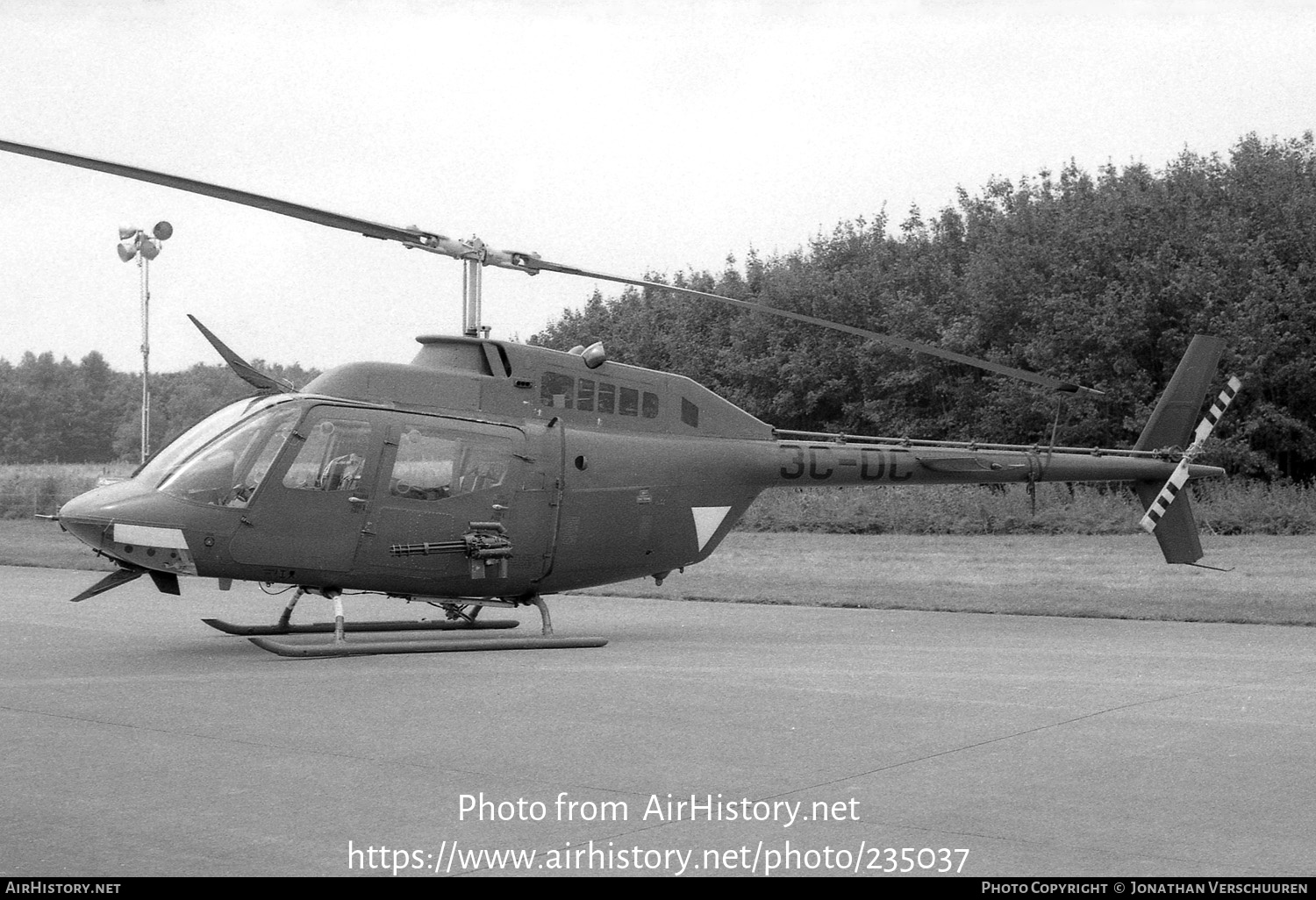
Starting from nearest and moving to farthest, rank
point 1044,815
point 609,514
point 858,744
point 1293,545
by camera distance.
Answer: point 1044,815
point 858,744
point 609,514
point 1293,545

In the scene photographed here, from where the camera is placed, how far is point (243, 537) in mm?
11320

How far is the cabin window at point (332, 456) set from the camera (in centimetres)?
1158

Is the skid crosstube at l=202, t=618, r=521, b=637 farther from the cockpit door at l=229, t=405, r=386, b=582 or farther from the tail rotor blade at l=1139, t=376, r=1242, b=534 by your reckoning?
the tail rotor blade at l=1139, t=376, r=1242, b=534

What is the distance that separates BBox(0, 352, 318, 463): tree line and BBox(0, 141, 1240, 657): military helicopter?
2224 inches

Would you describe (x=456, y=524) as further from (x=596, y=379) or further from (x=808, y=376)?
(x=808, y=376)

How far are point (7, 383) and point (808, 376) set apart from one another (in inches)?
2439

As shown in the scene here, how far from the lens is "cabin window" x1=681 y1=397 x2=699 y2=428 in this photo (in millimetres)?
14141

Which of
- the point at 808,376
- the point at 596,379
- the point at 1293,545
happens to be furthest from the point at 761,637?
the point at 808,376

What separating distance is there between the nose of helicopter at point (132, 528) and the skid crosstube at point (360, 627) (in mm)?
1609

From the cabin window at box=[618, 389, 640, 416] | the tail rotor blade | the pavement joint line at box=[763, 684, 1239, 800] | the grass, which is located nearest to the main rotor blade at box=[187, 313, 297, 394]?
the cabin window at box=[618, 389, 640, 416]

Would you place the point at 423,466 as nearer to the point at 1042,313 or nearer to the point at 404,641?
the point at 404,641

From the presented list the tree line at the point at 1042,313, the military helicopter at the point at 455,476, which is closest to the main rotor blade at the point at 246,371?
the military helicopter at the point at 455,476

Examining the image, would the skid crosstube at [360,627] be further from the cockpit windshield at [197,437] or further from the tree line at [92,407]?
the tree line at [92,407]

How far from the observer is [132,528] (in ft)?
35.4
